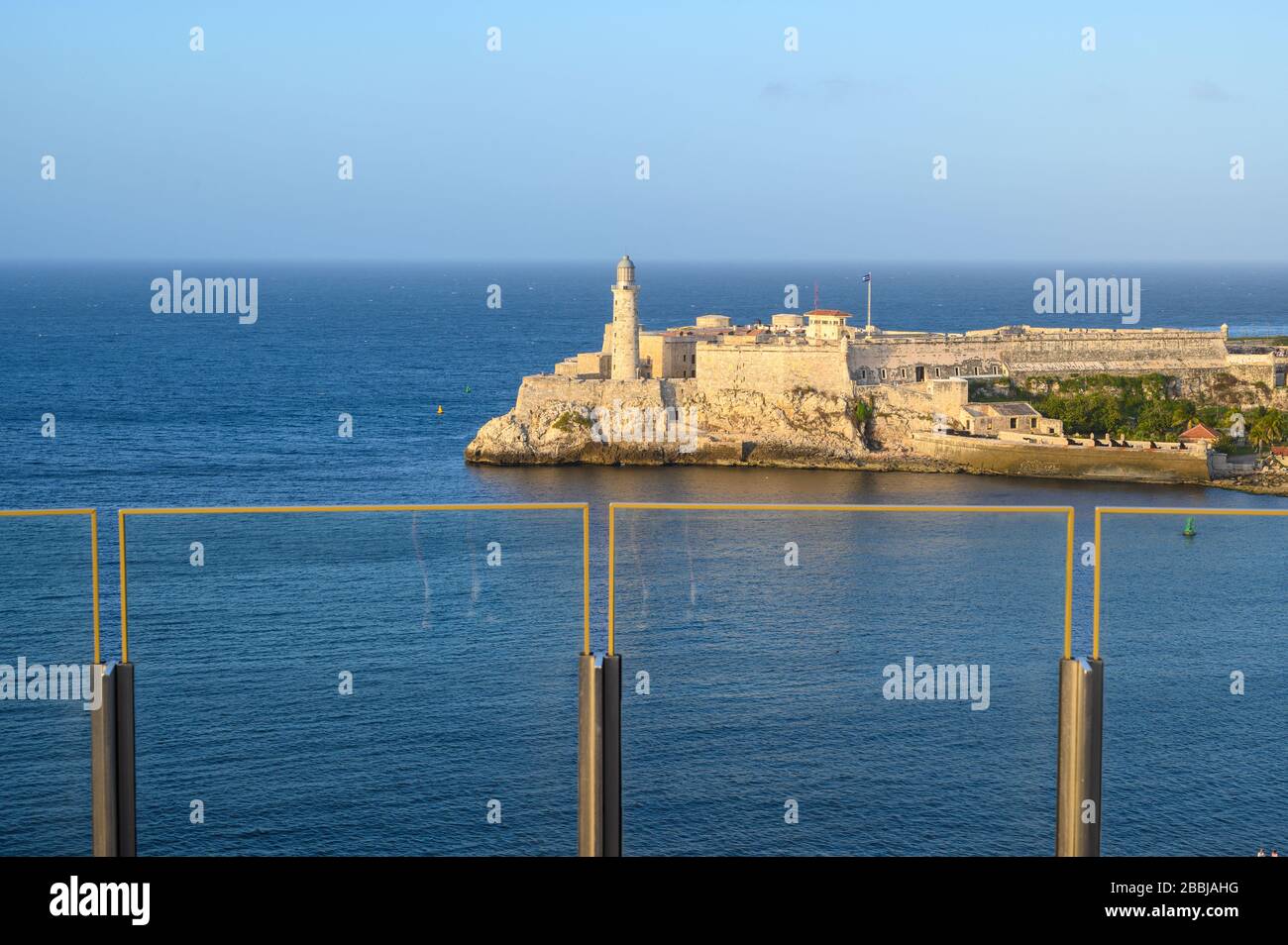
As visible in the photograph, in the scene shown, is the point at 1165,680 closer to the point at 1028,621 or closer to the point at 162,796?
the point at 1028,621

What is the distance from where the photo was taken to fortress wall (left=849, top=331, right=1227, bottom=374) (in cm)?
4253

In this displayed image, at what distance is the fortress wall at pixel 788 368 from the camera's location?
40.5 metres

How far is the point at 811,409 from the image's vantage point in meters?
40.2

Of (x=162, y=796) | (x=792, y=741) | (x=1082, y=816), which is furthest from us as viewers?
(x=792, y=741)

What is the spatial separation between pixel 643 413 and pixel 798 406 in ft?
12.7

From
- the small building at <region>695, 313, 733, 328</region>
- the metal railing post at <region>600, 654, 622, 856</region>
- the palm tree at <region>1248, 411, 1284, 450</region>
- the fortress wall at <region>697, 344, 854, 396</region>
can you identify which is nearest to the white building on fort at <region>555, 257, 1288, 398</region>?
the fortress wall at <region>697, 344, 854, 396</region>

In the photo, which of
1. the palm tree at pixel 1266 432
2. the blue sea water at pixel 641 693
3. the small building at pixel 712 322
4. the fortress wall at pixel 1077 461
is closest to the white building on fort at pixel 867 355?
the small building at pixel 712 322

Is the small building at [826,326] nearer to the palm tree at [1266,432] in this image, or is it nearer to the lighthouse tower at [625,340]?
the lighthouse tower at [625,340]

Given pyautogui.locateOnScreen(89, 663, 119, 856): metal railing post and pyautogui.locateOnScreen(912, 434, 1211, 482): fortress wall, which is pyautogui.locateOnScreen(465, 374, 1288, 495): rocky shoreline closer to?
pyautogui.locateOnScreen(912, 434, 1211, 482): fortress wall

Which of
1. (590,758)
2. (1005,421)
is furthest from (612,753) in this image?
(1005,421)

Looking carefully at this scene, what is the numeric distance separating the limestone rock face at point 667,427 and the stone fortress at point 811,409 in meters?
0.03

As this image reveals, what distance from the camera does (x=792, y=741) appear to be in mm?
9797
